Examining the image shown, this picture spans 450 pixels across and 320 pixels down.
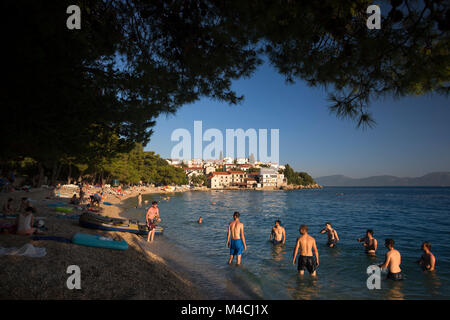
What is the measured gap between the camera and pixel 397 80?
3.08 m

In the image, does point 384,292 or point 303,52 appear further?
point 384,292

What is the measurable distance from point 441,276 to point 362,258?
2622 mm

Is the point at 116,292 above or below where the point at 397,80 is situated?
below

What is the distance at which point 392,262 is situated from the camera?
720 centimetres

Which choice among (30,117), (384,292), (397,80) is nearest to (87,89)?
(30,117)

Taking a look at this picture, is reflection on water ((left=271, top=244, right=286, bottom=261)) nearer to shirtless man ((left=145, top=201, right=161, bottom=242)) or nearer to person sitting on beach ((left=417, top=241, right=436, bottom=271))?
person sitting on beach ((left=417, top=241, right=436, bottom=271))

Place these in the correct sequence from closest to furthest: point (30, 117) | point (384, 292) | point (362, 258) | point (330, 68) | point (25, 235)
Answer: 1. point (330, 68)
2. point (30, 117)
3. point (384, 292)
4. point (25, 235)
5. point (362, 258)

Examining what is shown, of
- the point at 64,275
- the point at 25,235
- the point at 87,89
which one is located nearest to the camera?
the point at 64,275

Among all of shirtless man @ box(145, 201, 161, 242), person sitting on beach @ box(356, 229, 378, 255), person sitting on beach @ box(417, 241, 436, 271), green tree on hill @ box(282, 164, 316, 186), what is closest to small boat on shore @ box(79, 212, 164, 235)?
shirtless man @ box(145, 201, 161, 242)

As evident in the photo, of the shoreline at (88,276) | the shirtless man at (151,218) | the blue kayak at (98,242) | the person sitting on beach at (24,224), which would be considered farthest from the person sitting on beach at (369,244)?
the person sitting on beach at (24,224)

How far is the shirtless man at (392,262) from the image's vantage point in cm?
698

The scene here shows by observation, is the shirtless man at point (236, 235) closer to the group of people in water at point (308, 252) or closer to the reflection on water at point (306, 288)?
the group of people in water at point (308, 252)

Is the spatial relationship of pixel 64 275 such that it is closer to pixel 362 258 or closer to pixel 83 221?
pixel 83 221
